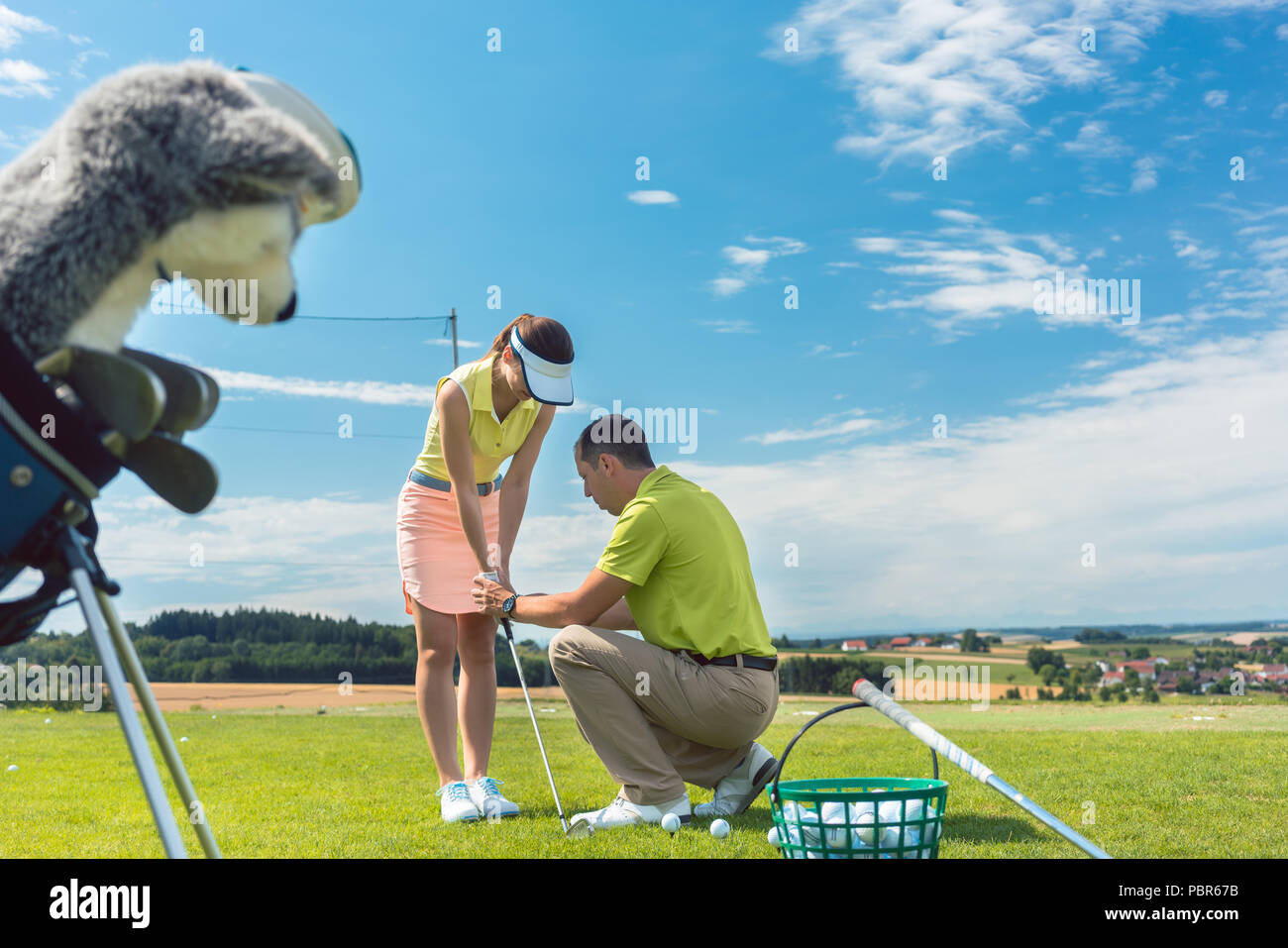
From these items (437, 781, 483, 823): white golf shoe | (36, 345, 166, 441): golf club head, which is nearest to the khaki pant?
(437, 781, 483, 823): white golf shoe

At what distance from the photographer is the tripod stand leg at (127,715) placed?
1410 millimetres

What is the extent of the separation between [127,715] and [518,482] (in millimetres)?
3309

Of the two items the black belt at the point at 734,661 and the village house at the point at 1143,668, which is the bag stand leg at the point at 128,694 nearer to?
the black belt at the point at 734,661

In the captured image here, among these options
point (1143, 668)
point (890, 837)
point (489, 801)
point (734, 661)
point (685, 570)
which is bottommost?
point (1143, 668)

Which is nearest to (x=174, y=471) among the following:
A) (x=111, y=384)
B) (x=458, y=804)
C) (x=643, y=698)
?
(x=111, y=384)

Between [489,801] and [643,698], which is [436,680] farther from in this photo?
[643,698]

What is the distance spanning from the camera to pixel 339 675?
1359 cm

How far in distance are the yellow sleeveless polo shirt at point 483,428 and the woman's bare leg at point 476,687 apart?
2.31ft

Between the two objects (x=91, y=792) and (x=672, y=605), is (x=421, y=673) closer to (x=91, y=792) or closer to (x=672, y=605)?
(x=672, y=605)

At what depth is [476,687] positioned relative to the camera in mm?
4328

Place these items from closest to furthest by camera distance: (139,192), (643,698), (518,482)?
(139,192) < (643,698) < (518,482)
